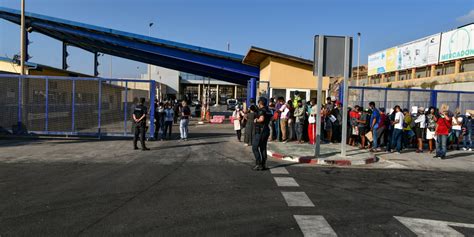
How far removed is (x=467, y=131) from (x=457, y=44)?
1965 centimetres

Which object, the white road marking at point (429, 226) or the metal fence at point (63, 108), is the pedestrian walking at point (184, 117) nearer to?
the metal fence at point (63, 108)

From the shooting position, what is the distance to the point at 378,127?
44.3 feet

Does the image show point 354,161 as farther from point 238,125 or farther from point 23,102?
point 23,102

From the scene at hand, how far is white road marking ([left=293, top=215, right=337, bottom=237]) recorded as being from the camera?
4965mm

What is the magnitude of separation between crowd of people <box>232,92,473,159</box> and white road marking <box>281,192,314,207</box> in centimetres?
557

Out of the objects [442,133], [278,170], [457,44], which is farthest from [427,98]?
[457,44]

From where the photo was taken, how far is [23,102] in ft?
51.3

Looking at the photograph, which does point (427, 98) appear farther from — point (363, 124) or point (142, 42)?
point (142, 42)

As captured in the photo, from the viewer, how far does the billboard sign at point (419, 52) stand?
116ft

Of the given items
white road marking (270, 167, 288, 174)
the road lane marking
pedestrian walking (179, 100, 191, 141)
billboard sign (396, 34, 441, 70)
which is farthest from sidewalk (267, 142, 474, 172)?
billboard sign (396, 34, 441, 70)

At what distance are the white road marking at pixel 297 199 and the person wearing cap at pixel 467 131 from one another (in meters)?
10.5

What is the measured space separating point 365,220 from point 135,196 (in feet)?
12.6

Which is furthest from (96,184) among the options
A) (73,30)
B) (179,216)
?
(73,30)

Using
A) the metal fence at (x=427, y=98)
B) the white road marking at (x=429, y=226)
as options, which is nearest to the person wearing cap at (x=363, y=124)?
the metal fence at (x=427, y=98)
